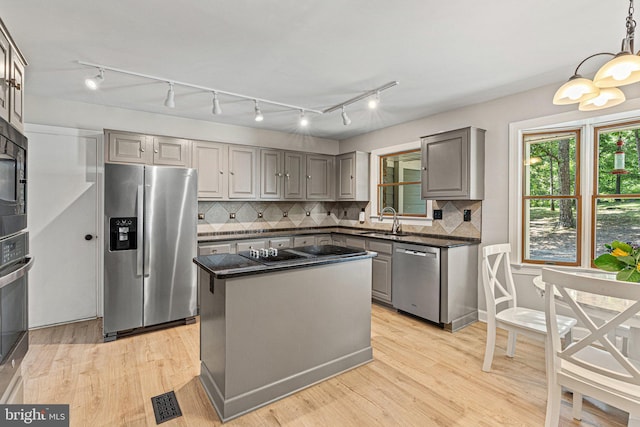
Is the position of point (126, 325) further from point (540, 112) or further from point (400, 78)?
point (540, 112)

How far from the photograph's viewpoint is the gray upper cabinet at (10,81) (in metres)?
1.79

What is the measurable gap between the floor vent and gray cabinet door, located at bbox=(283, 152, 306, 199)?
121 inches

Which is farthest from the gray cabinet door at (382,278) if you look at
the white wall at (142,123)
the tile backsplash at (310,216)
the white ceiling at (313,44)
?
the white wall at (142,123)

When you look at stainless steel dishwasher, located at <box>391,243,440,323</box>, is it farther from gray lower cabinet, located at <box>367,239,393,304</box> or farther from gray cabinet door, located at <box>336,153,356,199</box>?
gray cabinet door, located at <box>336,153,356,199</box>

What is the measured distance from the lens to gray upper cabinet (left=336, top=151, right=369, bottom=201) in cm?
500

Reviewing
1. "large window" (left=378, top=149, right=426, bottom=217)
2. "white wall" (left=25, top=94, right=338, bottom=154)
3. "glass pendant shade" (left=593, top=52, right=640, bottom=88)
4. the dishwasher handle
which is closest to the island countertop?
the dishwasher handle

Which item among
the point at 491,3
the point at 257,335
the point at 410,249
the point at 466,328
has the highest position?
the point at 491,3

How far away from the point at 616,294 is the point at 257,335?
1882mm

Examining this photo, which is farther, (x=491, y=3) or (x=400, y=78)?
(x=400, y=78)

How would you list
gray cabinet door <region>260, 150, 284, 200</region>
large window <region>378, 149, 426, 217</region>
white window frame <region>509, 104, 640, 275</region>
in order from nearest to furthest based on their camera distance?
1. white window frame <region>509, 104, 640, 275</region>
2. large window <region>378, 149, 426, 217</region>
3. gray cabinet door <region>260, 150, 284, 200</region>

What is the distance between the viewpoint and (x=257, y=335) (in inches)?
80.1

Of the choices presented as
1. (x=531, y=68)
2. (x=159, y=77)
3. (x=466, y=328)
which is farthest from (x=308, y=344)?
(x=531, y=68)

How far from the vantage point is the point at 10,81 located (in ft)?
6.29

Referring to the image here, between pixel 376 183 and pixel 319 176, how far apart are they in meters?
0.94
